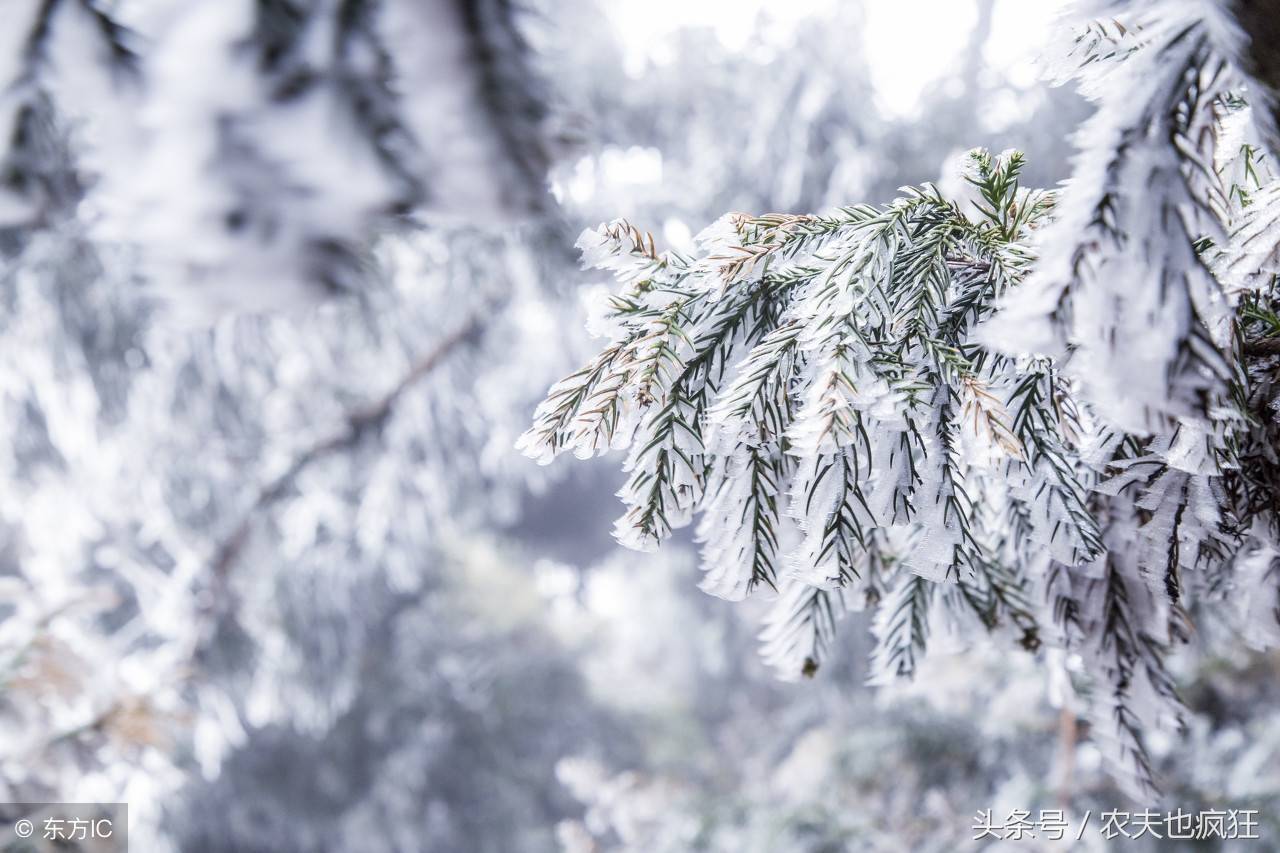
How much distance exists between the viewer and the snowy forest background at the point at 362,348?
28 centimetres

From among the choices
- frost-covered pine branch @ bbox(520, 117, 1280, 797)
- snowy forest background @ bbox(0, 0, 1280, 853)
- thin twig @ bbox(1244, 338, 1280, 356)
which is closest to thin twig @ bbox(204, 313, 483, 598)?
snowy forest background @ bbox(0, 0, 1280, 853)

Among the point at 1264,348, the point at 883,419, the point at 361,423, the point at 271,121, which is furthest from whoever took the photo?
the point at 361,423

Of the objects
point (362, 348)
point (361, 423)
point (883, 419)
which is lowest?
point (883, 419)

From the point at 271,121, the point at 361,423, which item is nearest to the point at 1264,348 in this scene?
the point at 271,121

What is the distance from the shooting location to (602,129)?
7.22 feet

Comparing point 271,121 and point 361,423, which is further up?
point 361,423

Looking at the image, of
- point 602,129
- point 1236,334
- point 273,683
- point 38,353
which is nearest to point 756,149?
point 602,129

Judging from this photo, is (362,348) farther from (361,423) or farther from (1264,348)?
(1264,348)

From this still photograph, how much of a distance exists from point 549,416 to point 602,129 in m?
1.86

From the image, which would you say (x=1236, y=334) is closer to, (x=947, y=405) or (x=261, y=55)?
(x=947, y=405)

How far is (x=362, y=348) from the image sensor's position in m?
2.32

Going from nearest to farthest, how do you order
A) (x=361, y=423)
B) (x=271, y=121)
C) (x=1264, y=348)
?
1. (x=271, y=121)
2. (x=1264, y=348)
3. (x=361, y=423)

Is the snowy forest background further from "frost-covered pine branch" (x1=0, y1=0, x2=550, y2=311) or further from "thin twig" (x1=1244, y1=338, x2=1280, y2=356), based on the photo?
"thin twig" (x1=1244, y1=338, x2=1280, y2=356)

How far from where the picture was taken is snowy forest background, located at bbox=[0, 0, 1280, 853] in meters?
0.28
